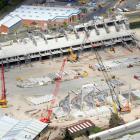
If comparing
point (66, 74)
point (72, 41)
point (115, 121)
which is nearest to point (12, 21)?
point (72, 41)

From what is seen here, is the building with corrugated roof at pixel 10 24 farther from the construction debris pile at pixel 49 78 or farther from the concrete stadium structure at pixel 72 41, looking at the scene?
the construction debris pile at pixel 49 78

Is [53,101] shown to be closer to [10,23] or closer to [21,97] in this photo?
[21,97]

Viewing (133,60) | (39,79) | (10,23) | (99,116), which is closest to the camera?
(99,116)

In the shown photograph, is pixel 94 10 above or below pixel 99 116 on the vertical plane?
above

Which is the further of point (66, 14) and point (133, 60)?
point (66, 14)

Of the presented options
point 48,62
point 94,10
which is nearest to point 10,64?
point 48,62

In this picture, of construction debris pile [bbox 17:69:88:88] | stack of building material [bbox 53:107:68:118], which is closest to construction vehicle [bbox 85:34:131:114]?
construction debris pile [bbox 17:69:88:88]

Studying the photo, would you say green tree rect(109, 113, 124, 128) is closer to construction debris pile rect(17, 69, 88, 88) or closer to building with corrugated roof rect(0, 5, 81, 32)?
construction debris pile rect(17, 69, 88, 88)
